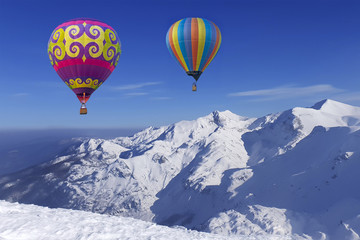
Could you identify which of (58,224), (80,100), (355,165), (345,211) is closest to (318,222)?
(345,211)

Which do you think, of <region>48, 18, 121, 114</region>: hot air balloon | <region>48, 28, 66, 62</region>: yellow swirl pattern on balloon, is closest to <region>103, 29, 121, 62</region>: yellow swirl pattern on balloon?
<region>48, 18, 121, 114</region>: hot air balloon

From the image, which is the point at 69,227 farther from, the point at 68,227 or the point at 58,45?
the point at 58,45

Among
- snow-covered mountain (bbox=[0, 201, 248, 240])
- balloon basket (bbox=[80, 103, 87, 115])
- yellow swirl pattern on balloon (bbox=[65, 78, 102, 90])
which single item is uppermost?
yellow swirl pattern on balloon (bbox=[65, 78, 102, 90])

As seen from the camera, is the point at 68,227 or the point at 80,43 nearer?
the point at 68,227

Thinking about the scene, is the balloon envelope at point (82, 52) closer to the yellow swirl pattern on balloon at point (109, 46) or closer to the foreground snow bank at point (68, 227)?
the yellow swirl pattern on balloon at point (109, 46)

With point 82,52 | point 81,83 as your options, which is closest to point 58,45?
point 82,52

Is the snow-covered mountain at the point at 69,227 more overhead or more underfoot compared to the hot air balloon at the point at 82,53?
more underfoot

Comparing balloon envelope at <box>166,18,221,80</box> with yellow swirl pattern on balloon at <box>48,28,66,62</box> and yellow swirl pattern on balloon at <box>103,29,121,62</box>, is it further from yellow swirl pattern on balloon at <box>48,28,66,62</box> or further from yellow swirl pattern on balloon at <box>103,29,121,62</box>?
yellow swirl pattern on balloon at <box>48,28,66,62</box>

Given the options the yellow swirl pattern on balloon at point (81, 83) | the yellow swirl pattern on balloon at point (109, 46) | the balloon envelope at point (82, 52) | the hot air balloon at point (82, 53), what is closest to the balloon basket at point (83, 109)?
the hot air balloon at point (82, 53)
